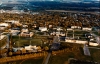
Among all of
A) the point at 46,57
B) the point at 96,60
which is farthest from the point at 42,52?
the point at 96,60

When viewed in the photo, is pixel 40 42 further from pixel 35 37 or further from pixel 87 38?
pixel 87 38

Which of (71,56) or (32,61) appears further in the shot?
(71,56)

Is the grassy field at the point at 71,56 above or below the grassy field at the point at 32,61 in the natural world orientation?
below

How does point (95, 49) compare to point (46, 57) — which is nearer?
point (46, 57)

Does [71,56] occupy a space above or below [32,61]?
below

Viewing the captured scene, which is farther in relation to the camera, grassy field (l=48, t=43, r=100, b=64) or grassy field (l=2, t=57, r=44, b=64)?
grassy field (l=48, t=43, r=100, b=64)

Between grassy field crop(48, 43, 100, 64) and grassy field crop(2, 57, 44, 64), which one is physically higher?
grassy field crop(2, 57, 44, 64)

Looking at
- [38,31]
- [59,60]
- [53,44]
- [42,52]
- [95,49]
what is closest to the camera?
[59,60]

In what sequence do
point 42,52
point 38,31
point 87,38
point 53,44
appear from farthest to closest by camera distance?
point 38,31 < point 87,38 < point 53,44 < point 42,52

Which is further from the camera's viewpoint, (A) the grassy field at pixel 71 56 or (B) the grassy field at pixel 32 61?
(A) the grassy field at pixel 71 56
